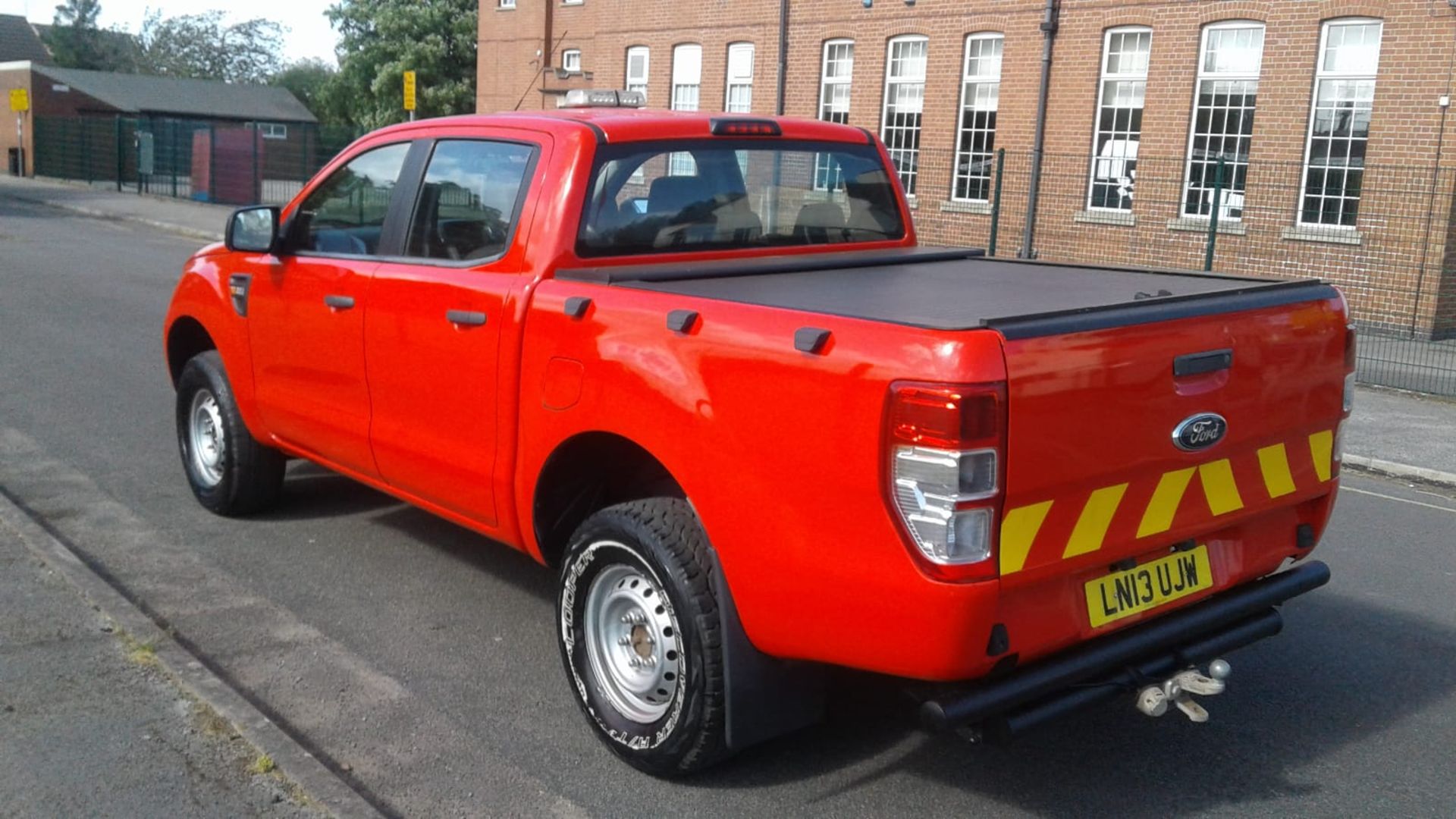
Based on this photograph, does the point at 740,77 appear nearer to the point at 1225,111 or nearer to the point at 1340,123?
the point at 1225,111

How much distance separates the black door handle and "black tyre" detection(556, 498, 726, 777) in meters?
0.84

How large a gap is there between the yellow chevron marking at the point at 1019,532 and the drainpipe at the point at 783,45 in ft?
76.5

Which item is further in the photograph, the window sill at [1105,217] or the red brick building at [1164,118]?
the window sill at [1105,217]

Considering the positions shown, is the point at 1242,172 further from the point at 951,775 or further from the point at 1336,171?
the point at 951,775

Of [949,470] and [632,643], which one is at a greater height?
[949,470]

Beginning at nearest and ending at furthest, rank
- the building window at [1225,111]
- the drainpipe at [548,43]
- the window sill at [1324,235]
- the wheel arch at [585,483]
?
the wheel arch at [585,483] < the window sill at [1324,235] < the building window at [1225,111] < the drainpipe at [548,43]

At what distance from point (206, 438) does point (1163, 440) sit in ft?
15.9

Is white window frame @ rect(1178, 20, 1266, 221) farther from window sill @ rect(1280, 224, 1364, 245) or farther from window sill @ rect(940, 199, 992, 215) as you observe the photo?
window sill @ rect(940, 199, 992, 215)

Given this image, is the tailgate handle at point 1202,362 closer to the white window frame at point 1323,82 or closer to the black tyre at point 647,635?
the black tyre at point 647,635

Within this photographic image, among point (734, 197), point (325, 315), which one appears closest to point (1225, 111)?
point (734, 197)

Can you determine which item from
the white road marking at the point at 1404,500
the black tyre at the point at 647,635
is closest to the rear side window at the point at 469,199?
the black tyre at the point at 647,635

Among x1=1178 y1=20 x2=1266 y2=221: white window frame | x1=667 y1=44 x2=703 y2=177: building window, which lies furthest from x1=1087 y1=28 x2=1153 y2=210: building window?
x1=667 y1=44 x2=703 y2=177: building window

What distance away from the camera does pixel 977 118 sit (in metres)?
22.7

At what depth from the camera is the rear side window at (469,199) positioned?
4.73m
